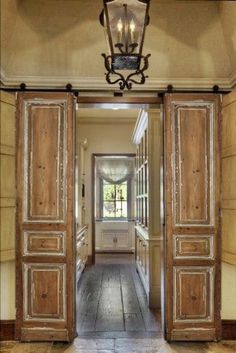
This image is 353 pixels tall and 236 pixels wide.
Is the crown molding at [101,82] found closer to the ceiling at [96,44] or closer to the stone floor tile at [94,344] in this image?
the ceiling at [96,44]

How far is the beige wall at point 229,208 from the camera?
3.23 m

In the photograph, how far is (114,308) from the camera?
4.41 meters

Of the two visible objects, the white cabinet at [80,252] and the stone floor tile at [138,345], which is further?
the white cabinet at [80,252]

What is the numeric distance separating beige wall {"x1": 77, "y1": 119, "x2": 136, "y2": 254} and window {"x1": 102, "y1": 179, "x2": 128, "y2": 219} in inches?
50.5

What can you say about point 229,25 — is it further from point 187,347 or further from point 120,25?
point 187,347

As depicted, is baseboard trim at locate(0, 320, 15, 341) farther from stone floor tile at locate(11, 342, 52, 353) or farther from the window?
the window

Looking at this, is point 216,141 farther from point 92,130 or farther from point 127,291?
point 92,130

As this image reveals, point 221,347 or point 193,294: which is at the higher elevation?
point 193,294

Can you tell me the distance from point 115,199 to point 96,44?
19.4 feet

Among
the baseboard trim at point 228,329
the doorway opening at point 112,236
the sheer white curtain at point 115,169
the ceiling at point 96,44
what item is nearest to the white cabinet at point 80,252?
the doorway opening at point 112,236

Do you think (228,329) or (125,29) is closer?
(125,29)

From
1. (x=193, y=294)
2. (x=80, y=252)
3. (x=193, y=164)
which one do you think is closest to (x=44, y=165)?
(x=193, y=164)

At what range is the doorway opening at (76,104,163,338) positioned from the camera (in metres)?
4.01

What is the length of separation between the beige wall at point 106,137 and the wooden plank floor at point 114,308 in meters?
2.49
